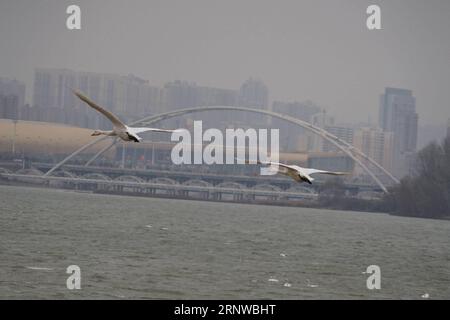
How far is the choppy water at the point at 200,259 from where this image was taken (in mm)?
49250

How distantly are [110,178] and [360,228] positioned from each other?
75955 millimetres

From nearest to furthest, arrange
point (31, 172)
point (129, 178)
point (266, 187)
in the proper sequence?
1. point (129, 178)
2. point (31, 172)
3. point (266, 187)

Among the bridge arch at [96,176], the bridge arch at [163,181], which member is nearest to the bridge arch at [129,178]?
the bridge arch at [96,176]

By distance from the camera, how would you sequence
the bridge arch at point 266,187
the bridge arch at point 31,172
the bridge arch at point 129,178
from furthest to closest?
the bridge arch at point 266,187 < the bridge arch at point 31,172 < the bridge arch at point 129,178

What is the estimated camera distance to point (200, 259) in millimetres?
62094

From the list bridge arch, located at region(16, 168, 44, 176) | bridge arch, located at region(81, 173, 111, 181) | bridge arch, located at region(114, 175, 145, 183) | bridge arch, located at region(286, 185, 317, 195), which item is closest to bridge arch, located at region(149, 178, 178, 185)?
bridge arch, located at region(114, 175, 145, 183)

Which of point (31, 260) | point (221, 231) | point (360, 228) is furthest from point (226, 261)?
point (360, 228)

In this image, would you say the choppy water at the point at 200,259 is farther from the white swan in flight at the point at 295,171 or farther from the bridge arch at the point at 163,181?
the bridge arch at the point at 163,181

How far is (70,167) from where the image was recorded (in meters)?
190

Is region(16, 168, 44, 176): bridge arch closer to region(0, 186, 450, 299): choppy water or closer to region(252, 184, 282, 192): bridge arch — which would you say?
region(252, 184, 282, 192): bridge arch

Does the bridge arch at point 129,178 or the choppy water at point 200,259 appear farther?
the bridge arch at point 129,178

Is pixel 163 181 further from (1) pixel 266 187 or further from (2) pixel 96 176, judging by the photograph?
(1) pixel 266 187

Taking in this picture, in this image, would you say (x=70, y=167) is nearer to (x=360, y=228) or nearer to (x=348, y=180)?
(x=348, y=180)

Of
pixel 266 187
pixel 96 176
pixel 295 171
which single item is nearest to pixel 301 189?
pixel 266 187
